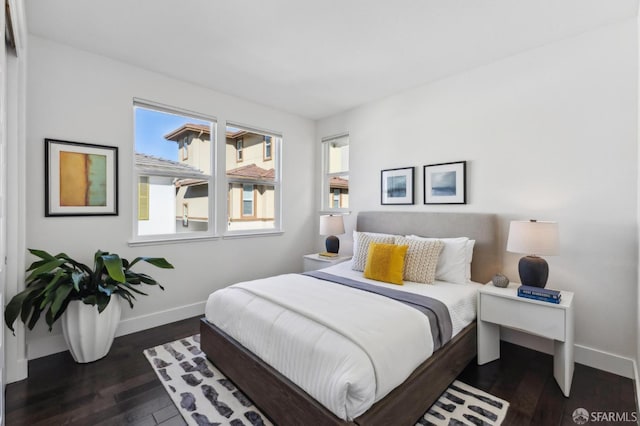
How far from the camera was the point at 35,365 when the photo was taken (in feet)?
7.60

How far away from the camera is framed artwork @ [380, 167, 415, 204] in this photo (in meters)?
3.41

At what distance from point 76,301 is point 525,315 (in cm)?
328

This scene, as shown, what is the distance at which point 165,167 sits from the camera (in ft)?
10.6

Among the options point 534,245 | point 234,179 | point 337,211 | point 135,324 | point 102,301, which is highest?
point 234,179

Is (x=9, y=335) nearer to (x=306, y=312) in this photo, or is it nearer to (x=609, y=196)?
(x=306, y=312)

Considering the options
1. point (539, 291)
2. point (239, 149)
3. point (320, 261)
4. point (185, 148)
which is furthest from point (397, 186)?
point (185, 148)

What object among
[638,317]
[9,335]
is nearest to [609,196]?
[638,317]

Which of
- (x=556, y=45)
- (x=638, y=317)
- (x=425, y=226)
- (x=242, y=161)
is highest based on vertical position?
(x=556, y=45)

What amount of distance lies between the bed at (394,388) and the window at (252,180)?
5.63ft

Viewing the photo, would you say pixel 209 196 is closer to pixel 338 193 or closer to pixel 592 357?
pixel 338 193

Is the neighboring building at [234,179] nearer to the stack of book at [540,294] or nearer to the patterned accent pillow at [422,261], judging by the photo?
the patterned accent pillow at [422,261]

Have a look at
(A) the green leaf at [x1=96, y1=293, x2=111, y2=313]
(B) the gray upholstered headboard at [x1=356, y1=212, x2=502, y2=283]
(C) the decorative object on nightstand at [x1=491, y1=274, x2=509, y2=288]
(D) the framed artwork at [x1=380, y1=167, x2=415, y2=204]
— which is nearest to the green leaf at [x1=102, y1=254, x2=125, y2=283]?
(A) the green leaf at [x1=96, y1=293, x2=111, y2=313]

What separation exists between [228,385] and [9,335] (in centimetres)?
156

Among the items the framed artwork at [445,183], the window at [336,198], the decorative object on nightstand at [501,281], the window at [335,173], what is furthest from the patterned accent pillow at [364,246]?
the window at [336,198]
